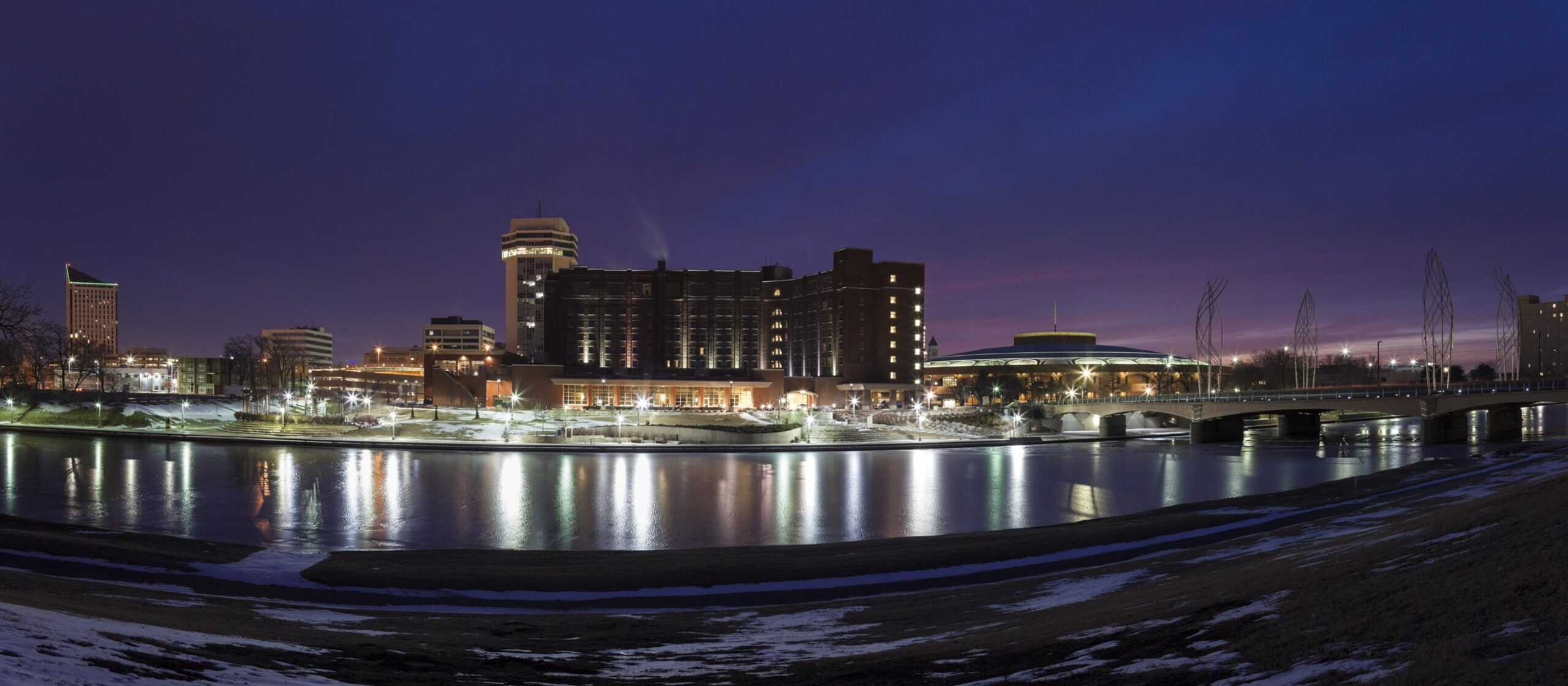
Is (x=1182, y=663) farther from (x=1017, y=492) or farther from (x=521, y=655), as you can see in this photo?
(x=1017, y=492)

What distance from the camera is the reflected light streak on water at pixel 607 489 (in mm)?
34812

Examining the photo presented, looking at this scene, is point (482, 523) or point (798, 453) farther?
point (798, 453)

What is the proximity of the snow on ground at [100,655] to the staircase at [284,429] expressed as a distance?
81.3 metres

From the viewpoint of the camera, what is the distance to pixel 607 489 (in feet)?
165

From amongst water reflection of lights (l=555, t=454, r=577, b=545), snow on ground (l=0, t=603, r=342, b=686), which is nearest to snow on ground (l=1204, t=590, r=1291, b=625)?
snow on ground (l=0, t=603, r=342, b=686)

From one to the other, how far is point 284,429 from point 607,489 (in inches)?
2255

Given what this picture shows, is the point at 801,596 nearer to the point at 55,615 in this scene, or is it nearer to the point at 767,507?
the point at 55,615

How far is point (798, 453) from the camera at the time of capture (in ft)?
269

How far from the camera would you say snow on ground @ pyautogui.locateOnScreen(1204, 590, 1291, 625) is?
13156mm

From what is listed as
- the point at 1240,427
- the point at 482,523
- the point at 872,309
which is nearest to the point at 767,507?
the point at 482,523

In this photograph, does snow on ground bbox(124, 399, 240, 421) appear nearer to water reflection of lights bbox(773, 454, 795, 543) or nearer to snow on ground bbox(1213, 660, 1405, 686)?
water reflection of lights bbox(773, 454, 795, 543)

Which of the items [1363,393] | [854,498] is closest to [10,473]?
[854,498]

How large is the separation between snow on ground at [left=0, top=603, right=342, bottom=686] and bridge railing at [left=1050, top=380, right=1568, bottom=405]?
95747 millimetres

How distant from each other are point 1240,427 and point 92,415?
133 meters
